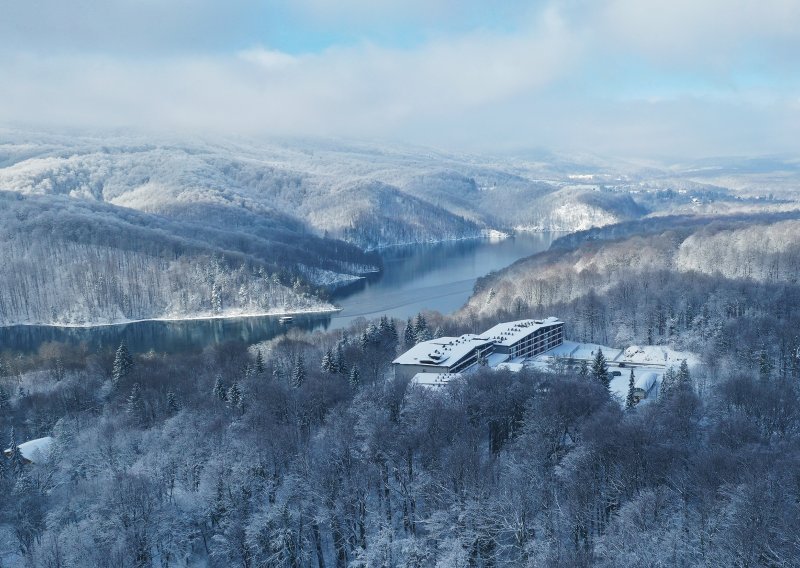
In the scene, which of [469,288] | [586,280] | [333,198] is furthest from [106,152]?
[586,280]

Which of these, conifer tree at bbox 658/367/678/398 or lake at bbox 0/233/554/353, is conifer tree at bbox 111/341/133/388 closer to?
lake at bbox 0/233/554/353

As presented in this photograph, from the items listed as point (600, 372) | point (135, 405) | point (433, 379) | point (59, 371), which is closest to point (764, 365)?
point (600, 372)

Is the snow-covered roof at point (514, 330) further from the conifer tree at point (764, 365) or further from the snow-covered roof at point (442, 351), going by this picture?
the conifer tree at point (764, 365)

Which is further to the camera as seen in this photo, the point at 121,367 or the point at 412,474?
the point at 121,367

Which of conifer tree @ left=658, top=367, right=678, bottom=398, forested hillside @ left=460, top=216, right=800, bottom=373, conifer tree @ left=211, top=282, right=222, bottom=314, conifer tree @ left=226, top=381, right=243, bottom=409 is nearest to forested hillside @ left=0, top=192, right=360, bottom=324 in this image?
conifer tree @ left=211, top=282, right=222, bottom=314

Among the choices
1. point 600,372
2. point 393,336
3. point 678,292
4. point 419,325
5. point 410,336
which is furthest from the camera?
point 678,292

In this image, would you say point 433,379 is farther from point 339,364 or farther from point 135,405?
point 135,405
